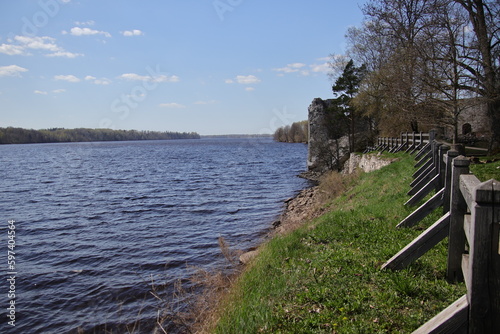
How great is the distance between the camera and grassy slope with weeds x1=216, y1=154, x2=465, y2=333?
4.55 metres

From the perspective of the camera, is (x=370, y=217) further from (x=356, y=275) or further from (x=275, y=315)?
(x=275, y=315)

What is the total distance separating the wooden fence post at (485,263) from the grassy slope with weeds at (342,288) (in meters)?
1.11

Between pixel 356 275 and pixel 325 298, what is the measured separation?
83 centimetres

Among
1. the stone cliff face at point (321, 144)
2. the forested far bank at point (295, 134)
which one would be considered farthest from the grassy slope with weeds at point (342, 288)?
the forested far bank at point (295, 134)

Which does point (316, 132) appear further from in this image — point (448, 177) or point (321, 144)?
point (448, 177)

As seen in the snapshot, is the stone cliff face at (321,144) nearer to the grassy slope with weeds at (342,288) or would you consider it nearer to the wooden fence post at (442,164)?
the wooden fence post at (442,164)

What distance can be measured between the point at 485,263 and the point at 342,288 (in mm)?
2500

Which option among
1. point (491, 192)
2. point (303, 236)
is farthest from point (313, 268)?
point (491, 192)

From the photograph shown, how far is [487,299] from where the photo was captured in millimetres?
3164

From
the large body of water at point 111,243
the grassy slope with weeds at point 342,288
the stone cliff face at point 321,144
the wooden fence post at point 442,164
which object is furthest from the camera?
the stone cliff face at point 321,144

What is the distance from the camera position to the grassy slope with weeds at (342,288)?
455 centimetres

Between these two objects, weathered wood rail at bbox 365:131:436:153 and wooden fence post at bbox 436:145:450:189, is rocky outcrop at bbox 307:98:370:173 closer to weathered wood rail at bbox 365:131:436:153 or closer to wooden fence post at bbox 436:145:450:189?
weathered wood rail at bbox 365:131:436:153

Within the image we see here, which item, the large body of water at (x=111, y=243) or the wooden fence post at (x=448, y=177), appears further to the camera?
the large body of water at (x=111, y=243)

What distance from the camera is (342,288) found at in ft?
17.6
